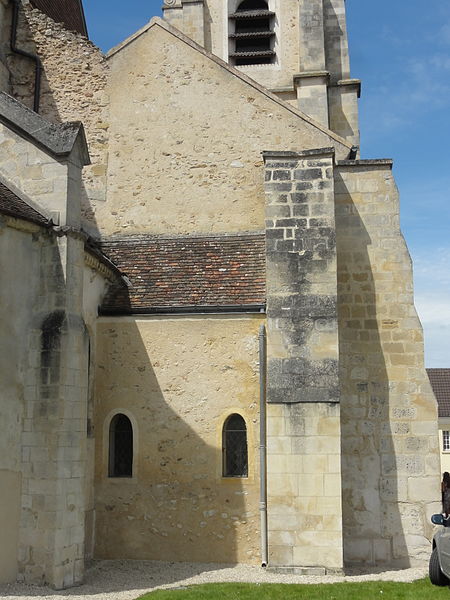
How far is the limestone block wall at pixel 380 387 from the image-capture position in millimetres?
11047

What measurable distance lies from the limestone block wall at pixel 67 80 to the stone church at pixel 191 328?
39 millimetres

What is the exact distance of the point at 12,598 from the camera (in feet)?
26.2

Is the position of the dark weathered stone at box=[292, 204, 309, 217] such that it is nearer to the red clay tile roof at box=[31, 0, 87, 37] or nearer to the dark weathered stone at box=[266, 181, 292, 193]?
the dark weathered stone at box=[266, 181, 292, 193]

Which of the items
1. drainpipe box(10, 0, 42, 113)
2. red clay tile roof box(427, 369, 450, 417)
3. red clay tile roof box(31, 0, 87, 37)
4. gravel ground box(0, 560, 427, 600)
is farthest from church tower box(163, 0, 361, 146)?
red clay tile roof box(427, 369, 450, 417)

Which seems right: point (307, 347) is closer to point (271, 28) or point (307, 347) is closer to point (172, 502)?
point (172, 502)

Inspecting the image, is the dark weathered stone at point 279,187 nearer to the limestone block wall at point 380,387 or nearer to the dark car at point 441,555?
the limestone block wall at point 380,387

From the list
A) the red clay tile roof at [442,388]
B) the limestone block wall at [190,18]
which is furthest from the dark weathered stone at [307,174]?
the red clay tile roof at [442,388]

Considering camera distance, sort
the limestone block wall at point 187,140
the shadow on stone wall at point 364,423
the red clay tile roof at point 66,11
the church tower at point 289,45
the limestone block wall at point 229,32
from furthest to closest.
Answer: the limestone block wall at point 229,32 < the church tower at point 289,45 < the red clay tile roof at point 66,11 < the limestone block wall at point 187,140 < the shadow on stone wall at point 364,423

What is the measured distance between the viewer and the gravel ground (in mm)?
8445

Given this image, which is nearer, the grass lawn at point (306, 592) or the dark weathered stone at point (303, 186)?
the grass lawn at point (306, 592)

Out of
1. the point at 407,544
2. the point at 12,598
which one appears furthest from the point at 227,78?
the point at 12,598

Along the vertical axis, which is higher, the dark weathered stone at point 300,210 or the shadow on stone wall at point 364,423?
the dark weathered stone at point 300,210

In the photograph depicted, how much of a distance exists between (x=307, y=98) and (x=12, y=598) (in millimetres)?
14876

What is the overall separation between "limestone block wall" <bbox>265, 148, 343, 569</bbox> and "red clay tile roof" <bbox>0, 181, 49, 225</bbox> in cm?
349
